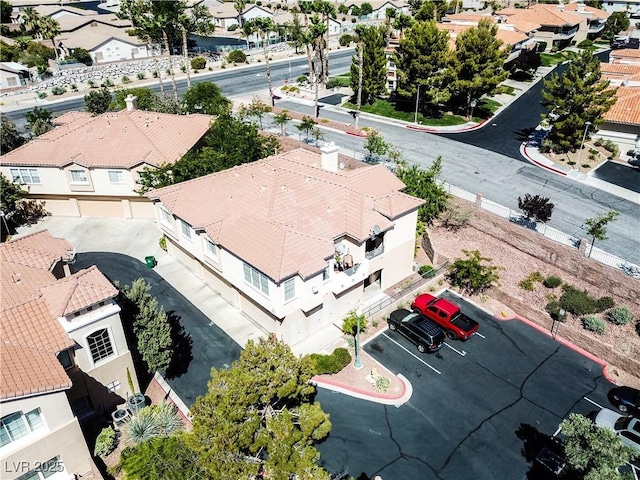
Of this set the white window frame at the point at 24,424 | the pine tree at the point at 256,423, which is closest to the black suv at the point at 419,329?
the pine tree at the point at 256,423

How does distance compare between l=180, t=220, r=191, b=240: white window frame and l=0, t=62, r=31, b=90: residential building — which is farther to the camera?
l=0, t=62, r=31, b=90: residential building

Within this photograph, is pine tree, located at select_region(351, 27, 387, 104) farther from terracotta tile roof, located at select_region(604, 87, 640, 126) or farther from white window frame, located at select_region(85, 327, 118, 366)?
white window frame, located at select_region(85, 327, 118, 366)

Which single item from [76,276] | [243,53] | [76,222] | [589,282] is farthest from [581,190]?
[243,53]

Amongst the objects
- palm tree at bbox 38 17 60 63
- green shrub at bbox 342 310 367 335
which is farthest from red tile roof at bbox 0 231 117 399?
palm tree at bbox 38 17 60 63

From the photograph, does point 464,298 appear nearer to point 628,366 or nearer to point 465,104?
point 628,366

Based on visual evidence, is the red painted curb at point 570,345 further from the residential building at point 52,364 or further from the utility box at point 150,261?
the utility box at point 150,261
